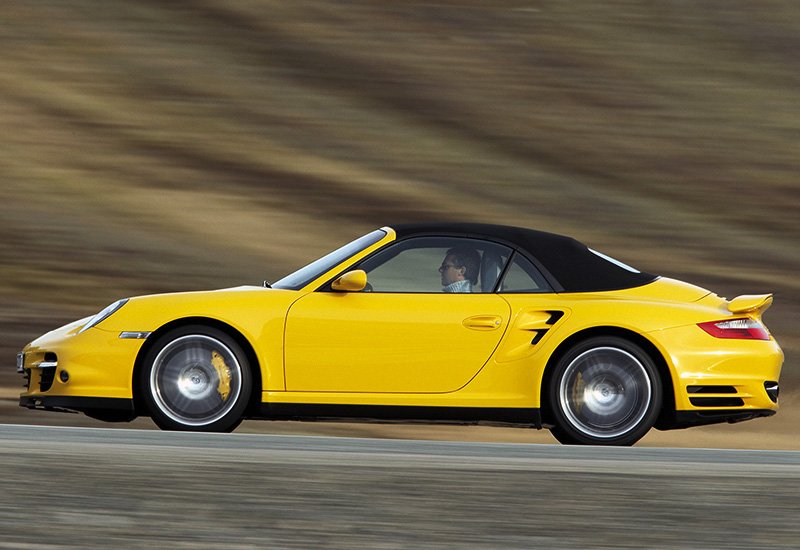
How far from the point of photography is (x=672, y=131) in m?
21.5

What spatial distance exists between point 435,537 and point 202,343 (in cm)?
381

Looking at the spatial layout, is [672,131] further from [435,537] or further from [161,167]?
[435,537]

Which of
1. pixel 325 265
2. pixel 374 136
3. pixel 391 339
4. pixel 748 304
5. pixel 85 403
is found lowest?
pixel 85 403

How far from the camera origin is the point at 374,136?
67.2ft

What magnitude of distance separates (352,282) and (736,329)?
6.98 feet

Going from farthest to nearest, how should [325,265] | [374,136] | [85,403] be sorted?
[374,136] < [325,265] < [85,403]

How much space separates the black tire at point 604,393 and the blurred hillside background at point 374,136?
6.83m

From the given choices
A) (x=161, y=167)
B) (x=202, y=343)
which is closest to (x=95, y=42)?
(x=161, y=167)

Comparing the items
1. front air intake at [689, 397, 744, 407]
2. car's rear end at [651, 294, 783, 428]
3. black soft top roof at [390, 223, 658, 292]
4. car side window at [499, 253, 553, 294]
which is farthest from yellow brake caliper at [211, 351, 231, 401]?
front air intake at [689, 397, 744, 407]

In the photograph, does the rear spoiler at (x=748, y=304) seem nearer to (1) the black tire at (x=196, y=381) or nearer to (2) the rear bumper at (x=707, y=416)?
(2) the rear bumper at (x=707, y=416)

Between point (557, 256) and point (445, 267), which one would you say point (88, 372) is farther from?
point (557, 256)

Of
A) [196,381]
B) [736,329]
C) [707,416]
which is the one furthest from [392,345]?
[736,329]

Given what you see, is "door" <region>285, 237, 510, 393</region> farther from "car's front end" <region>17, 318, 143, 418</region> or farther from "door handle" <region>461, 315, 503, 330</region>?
"car's front end" <region>17, 318, 143, 418</region>

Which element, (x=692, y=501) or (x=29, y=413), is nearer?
(x=692, y=501)
